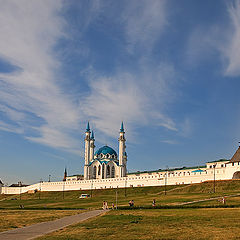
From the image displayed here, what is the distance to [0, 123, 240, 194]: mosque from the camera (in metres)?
101

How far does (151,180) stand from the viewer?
117812mm

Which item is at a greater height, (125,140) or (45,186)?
(125,140)

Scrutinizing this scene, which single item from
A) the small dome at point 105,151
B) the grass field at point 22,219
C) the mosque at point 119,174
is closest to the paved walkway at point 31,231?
the grass field at point 22,219

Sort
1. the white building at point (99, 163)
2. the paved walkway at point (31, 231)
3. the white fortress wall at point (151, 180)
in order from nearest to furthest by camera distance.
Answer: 1. the paved walkway at point (31, 231)
2. the white fortress wall at point (151, 180)
3. the white building at point (99, 163)

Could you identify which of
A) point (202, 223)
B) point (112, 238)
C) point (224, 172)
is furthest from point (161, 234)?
point (224, 172)

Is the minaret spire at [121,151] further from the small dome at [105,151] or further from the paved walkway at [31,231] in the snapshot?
the paved walkway at [31,231]

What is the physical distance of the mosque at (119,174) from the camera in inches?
3979

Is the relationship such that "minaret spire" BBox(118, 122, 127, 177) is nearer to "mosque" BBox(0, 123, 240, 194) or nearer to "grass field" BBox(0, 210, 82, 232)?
"mosque" BBox(0, 123, 240, 194)

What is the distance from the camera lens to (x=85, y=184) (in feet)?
464

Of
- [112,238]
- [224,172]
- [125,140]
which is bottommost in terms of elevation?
[112,238]

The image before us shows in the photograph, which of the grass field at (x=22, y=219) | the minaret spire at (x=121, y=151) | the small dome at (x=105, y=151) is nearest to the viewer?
the grass field at (x=22, y=219)

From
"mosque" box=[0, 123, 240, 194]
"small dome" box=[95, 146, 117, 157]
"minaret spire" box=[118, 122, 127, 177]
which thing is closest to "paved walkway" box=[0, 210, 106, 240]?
"mosque" box=[0, 123, 240, 194]

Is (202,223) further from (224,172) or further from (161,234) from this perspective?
(224,172)

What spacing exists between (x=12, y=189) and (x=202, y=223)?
169994 mm
